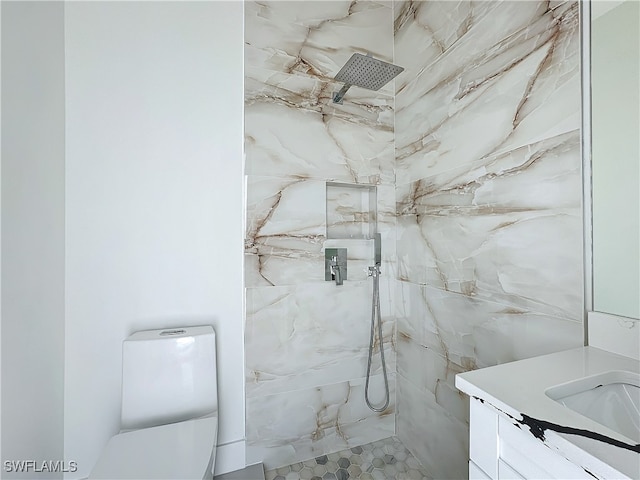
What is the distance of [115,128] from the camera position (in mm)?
1416

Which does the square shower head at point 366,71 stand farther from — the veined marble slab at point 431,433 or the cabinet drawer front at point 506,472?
the veined marble slab at point 431,433

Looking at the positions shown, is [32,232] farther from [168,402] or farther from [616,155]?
[616,155]

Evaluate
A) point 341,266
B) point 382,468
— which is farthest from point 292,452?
point 341,266

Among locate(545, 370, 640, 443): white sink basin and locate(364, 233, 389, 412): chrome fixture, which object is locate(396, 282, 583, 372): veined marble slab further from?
locate(545, 370, 640, 443): white sink basin

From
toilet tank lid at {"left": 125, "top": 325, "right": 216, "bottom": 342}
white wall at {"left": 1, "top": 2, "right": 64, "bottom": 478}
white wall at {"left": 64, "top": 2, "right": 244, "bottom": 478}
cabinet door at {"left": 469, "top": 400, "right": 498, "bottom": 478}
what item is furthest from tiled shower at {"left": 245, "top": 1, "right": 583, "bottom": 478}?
white wall at {"left": 1, "top": 2, "right": 64, "bottom": 478}

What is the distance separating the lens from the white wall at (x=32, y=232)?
1021mm

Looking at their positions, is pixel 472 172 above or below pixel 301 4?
below

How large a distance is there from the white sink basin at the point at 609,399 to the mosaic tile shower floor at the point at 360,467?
110 centimetres

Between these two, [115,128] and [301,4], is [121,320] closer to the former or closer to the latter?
[115,128]

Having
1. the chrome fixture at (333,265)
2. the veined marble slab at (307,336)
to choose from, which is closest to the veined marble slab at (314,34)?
the chrome fixture at (333,265)

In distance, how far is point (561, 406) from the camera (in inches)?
24.4

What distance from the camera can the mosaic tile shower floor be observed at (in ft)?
5.09

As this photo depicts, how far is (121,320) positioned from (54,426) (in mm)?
457

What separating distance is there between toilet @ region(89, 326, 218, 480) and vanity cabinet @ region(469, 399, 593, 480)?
85cm
